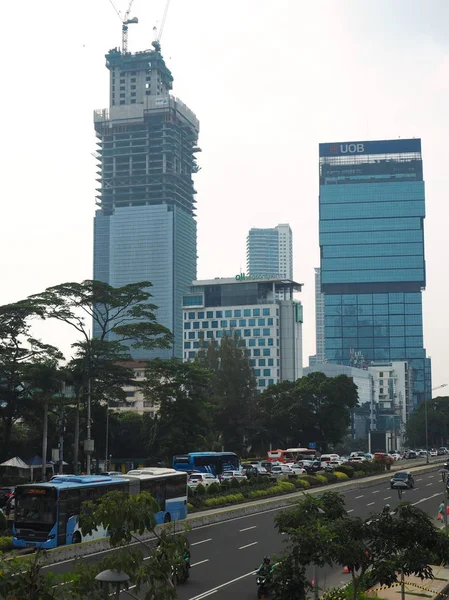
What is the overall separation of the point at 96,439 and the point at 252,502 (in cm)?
4083

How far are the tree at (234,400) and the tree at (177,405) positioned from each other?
2312 centimetres

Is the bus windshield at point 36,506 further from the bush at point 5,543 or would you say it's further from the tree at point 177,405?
the tree at point 177,405

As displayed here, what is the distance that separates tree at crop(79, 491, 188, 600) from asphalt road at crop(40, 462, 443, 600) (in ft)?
10.9

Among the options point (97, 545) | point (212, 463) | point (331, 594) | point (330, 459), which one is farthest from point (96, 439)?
point (331, 594)

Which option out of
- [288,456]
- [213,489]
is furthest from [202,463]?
[288,456]

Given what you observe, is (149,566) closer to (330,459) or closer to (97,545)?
(97,545)

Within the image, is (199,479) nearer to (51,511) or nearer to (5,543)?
(51,511)

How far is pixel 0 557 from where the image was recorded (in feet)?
46.4

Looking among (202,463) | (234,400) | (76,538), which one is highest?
(234,400)

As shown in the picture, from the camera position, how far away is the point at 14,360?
75938 mm

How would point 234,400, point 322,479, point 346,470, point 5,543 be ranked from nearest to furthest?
point 5,543 < point 322,479 < point 346,470 < point 234,400

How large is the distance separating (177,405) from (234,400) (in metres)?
30.8

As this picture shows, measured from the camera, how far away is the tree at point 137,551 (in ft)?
43.7

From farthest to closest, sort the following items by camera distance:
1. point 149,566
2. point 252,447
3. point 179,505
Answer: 1. point 252,447
2. point 179,505
3. point 149,566
